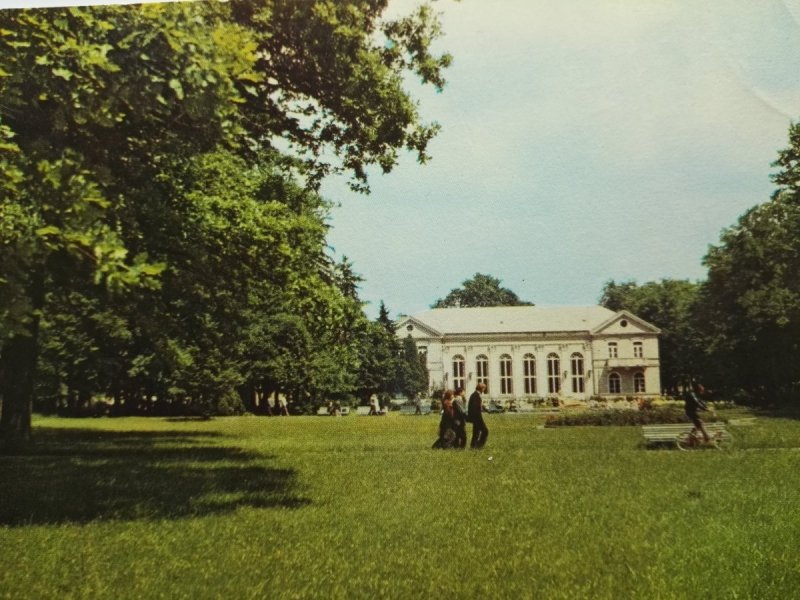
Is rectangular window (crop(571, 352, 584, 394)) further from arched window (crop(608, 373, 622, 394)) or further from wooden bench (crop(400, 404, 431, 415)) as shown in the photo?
wooden bench (crop(400, 404, 431, 415))

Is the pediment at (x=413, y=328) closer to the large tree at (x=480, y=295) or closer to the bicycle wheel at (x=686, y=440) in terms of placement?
the large tree at (x=480, y=295)

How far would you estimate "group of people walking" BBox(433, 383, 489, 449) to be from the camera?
24.6ft

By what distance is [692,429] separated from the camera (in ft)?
26.0

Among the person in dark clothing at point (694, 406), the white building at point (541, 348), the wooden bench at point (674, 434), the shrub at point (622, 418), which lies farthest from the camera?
the shrub at point (622, 418)

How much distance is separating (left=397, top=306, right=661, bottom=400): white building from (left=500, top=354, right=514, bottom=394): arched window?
0.02 metres

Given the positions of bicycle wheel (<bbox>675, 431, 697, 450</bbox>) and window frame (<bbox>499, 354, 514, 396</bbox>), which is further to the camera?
bicycle wheel (<bbox>675, 431, 697, 450</bbox>)

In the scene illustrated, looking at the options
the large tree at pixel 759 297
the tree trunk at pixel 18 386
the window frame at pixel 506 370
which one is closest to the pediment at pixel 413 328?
the window frame at pixel 506 370

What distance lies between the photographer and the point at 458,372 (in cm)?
766

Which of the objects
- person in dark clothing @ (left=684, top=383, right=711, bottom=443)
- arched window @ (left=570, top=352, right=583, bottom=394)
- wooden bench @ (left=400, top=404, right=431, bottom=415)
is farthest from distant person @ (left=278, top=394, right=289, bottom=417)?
person in dark clothing @ (left=684, top=383, right=711, bottom=443)

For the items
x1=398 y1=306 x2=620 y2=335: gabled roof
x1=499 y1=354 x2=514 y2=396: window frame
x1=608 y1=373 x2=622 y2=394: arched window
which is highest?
x1=398 y1=306 x2=620 y2=335: gabled roof

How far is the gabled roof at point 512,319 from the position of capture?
5488 mm

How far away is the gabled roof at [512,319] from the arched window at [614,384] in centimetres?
121

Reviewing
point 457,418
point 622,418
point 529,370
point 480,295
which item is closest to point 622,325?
point 480,295

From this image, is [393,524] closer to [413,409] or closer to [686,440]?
[413,409]
